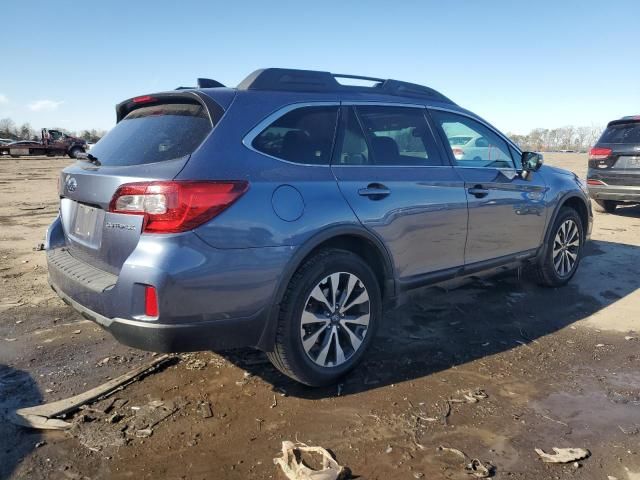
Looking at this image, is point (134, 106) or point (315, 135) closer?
point (315, 135)

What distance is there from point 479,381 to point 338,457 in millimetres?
1271

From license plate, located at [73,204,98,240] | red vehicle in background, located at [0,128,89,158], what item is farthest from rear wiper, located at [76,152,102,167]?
red vehicle in background, located at [0,128,89,158]

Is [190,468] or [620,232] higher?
[620,232]

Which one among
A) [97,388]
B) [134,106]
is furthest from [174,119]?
[97,388]

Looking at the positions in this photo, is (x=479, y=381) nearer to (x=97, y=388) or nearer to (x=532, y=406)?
(x=532, y=406)

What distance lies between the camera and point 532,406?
121 inches

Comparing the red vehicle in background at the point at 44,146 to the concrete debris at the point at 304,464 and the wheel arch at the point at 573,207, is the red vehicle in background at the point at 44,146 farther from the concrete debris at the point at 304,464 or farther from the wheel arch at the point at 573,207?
the concrete debris at the point at 304,464

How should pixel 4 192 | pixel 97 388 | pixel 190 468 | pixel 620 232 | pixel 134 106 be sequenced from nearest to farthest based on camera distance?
1. pixel 190 468
2. pixel 97 388
3. pixel 134 106
4. pixel 620 232
5. pixel 4 192

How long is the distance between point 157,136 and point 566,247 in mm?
4319

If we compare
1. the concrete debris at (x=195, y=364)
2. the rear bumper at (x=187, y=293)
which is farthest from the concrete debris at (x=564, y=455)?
the concrete debris at (x=195, y=364)

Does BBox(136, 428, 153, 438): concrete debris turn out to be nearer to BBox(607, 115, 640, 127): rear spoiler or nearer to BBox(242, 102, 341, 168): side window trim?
BBox(242, 102, 341, 168): side window trim

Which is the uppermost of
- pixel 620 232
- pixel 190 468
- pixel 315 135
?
pixel 315 135

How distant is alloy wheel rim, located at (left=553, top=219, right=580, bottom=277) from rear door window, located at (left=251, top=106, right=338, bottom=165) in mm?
3054

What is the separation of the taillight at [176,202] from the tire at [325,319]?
66 cm
